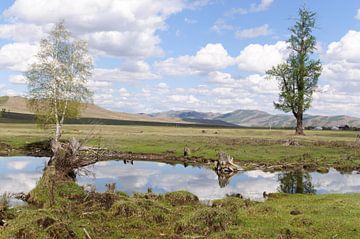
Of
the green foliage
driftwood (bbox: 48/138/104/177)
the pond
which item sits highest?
driftwood (bbox: 48/138/104/177)

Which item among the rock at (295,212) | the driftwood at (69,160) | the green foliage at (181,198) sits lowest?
the green foliage at (181,198)

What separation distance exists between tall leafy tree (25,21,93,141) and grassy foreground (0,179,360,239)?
111 ft

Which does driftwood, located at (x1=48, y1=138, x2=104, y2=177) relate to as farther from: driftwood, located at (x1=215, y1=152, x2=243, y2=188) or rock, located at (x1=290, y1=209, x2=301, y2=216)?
rock, located at (x1=290, y1=209, x2=301, y2=216)

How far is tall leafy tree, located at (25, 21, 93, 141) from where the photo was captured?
2366 inches

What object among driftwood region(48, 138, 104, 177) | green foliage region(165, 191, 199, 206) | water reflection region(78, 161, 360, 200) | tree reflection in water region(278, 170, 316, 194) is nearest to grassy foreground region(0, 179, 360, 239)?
green foliage region(165, 191, 199, 206)

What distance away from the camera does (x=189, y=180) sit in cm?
4409

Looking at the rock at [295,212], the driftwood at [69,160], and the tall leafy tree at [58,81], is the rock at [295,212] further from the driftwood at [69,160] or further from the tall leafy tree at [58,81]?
the tall leafy tree at [58,81]

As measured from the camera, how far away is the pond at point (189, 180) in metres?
38.1

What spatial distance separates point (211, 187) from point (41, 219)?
873 inches

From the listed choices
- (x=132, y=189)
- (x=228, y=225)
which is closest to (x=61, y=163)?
(x=132, y=189)

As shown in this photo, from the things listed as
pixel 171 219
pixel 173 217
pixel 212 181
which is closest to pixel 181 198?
pixel 173 217

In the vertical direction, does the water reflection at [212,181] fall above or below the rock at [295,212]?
below

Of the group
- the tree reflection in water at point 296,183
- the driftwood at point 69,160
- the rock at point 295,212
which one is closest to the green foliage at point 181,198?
the rock at point 295,212

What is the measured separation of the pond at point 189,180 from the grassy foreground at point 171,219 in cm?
847
